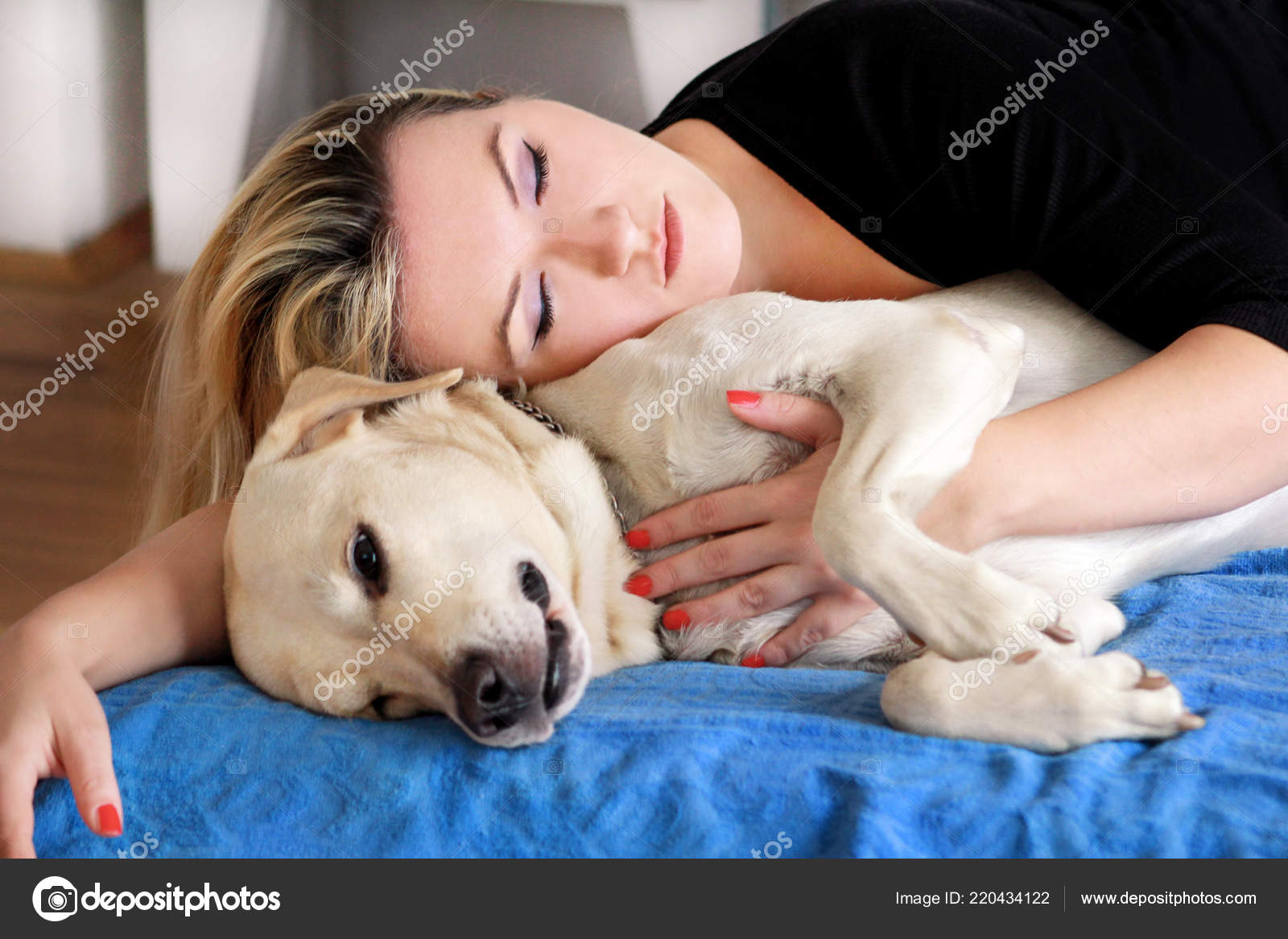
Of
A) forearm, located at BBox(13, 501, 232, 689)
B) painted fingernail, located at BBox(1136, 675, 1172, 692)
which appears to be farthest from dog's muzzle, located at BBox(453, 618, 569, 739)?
painted fingernail, located at BBox(1136, 675, 1172, 692)

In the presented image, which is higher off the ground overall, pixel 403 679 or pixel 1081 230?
pixel 1081 230

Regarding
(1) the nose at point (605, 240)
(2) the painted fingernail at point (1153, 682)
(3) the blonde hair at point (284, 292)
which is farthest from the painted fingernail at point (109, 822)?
(2) the painted fingernail at point (1153, 682)

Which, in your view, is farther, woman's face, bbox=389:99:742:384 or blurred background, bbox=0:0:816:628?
blurred background, bbox=0:0:816:628

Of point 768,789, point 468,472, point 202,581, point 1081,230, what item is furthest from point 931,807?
point 202,581

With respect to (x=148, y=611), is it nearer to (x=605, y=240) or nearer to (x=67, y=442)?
(x=605, y=240)

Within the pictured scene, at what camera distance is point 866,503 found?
141 centimetres

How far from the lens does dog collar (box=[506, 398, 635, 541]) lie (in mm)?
1764

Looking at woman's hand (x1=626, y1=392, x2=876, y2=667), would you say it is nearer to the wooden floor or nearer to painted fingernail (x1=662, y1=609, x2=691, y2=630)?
painted fingernail (x1=662, y1=609, x2=691, y2=630)

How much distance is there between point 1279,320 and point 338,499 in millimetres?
1579

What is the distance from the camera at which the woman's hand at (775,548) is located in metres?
1.63

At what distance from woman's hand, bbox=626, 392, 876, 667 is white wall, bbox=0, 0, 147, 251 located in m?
2.50

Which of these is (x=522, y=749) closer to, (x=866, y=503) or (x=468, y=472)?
(x=468, y=472)

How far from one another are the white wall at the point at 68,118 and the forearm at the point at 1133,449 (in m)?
2.85

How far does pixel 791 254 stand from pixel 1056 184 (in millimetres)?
530
